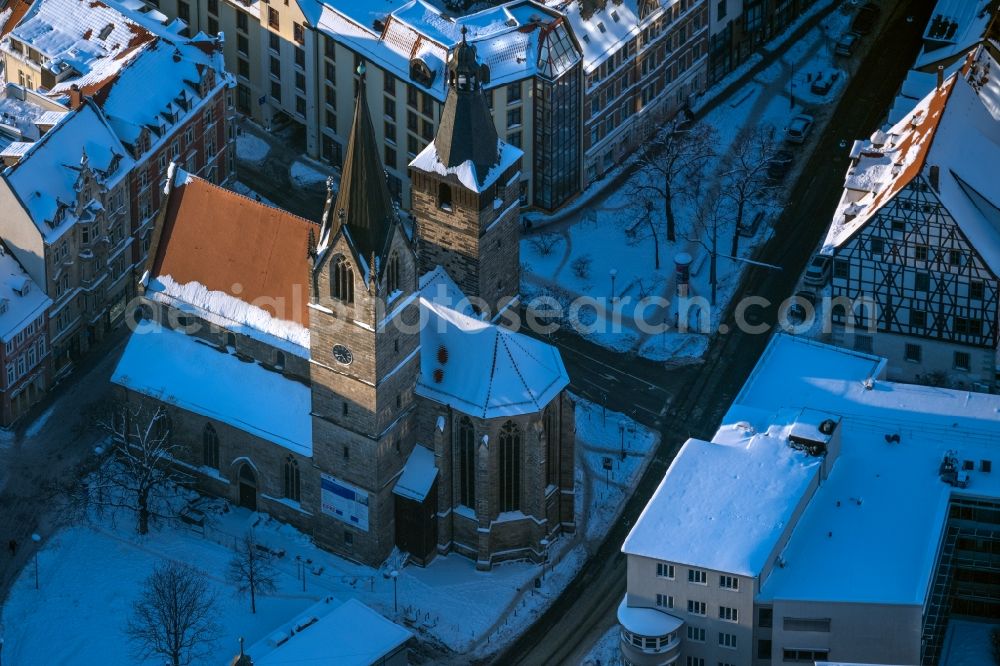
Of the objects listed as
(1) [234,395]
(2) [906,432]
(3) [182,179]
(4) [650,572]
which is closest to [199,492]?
(1) [234,395]

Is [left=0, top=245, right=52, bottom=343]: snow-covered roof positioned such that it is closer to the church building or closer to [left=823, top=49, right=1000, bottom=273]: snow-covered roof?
the church building

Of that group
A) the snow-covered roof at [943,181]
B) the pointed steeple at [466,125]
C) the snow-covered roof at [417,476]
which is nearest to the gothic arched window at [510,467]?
the snow-covered roof at [417,476]

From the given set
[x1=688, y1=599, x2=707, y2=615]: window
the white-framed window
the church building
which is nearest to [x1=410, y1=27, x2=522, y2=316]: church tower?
the church building

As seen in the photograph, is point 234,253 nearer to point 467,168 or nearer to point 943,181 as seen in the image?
point 467,168

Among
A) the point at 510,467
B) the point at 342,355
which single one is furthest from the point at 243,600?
the point at 510,467

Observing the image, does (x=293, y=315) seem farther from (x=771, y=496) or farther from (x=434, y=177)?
(x=771, y=496)

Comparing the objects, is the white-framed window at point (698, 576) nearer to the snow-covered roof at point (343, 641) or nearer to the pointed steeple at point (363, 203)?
the snow-covered roof at point (343, 641)
